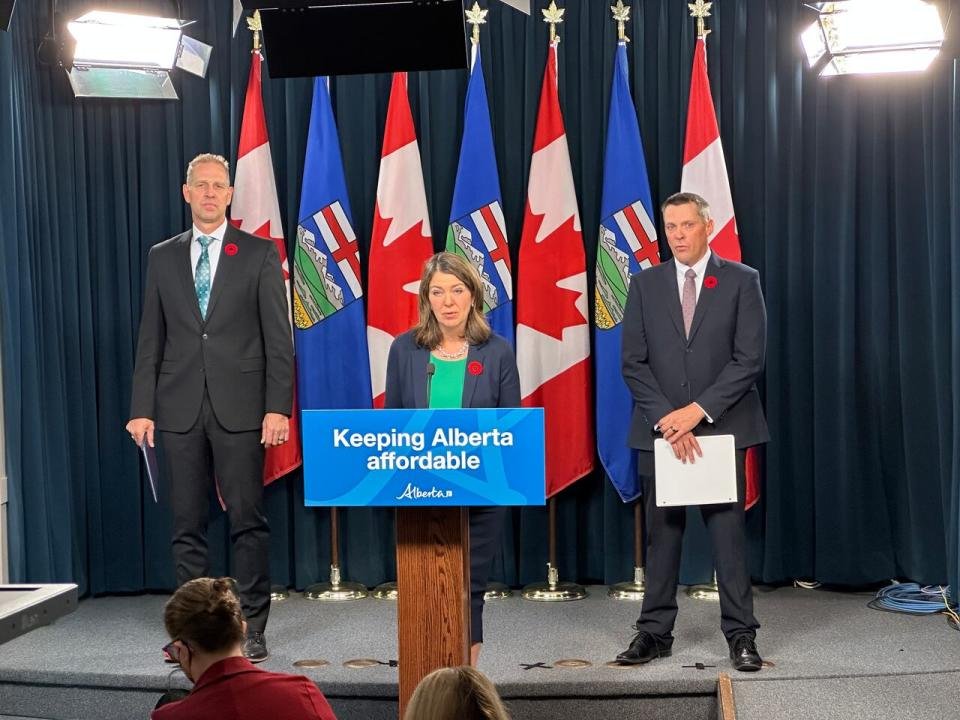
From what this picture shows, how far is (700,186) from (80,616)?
3.17 meters

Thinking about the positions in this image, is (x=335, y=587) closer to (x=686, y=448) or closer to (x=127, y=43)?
(x=686, y=448)

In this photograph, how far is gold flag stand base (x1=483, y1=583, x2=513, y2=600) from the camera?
5.22 m

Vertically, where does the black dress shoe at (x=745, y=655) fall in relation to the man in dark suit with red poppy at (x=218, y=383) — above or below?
below

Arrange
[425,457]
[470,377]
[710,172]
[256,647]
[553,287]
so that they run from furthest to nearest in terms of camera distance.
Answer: [553,287]
[710,172]
[256,647]
[470,377]
[425,457]

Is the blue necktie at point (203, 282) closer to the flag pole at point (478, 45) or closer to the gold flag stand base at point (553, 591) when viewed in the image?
the flag pole at point (478, 45)

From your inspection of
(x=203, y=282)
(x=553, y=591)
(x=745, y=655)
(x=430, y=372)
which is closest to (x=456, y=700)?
(x=430, y=372)

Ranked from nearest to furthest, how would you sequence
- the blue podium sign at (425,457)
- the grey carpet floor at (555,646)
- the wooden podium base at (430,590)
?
1. the blue podium sign at (425,457)
2. the wooden podium base at (430,590)
3. the grey carpet floor at (555,646)

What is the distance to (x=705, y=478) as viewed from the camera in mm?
3879

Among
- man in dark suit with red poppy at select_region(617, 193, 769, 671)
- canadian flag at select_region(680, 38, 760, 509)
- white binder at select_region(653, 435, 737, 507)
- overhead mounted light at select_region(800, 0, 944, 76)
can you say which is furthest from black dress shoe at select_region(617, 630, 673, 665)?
overhead mounted light at select_region(800, 0, 944, 76)

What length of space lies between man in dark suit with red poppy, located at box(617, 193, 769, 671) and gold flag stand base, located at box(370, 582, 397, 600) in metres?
1.45

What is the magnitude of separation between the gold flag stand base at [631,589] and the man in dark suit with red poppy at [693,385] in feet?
3.15

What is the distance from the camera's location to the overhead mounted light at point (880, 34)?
14.6 ft

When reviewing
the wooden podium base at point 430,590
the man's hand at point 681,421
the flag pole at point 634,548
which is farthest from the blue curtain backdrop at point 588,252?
the wooden podium base at point 430,590

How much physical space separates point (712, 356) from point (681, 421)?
27 centimetres
